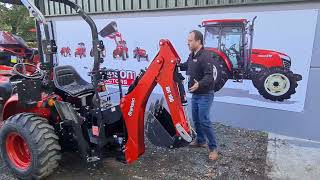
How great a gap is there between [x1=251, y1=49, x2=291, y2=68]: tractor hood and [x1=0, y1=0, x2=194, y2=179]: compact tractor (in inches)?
99.2

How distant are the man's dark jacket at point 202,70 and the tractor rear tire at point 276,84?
169 centimetres

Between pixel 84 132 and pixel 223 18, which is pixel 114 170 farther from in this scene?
pixel 223 18

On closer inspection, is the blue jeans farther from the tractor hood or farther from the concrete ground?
the tractor hood

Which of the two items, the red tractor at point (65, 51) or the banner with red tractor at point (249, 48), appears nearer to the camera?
the banner with red tractor at point (249, 48)

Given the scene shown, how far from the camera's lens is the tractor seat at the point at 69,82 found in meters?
4.01

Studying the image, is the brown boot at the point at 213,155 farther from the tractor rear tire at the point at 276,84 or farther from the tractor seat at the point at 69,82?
the tractor seat at the point at 69,82

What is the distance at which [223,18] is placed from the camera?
5922 millimetres

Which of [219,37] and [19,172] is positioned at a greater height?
[219,37]

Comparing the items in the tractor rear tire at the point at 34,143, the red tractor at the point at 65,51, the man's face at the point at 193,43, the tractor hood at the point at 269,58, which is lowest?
the tractor rear tire at the point at 34,143

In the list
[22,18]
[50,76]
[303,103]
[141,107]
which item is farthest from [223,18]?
[22,18]

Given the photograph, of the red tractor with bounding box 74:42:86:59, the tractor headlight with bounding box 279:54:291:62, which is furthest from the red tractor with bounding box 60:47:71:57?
the tractor headlight with bounding box 279:54:291:62

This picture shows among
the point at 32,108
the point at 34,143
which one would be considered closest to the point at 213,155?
the point at 34,143

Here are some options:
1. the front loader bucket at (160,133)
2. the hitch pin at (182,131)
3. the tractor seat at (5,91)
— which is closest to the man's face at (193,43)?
the front loader bucket at (160,133)

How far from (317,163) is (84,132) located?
10.4 feet
